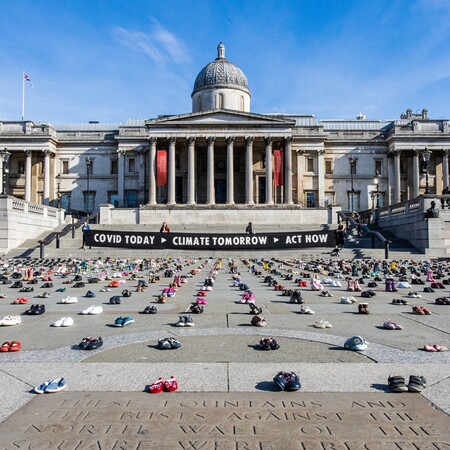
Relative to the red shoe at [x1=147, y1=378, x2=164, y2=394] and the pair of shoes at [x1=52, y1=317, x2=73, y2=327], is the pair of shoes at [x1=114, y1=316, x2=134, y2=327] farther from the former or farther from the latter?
the red shoe at [x1=147, y1=378, x2=164, y2=394]

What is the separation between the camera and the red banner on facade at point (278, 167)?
5616cm

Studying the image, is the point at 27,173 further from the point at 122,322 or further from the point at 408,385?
the point at 408,385

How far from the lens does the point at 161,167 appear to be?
188 feet

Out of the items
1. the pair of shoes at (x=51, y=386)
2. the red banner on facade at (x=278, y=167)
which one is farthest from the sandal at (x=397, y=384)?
the red banner on facade at (x=278, y=167)

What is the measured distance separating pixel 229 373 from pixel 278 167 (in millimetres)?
52325

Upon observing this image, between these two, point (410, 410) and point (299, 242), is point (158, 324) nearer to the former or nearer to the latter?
point (410, 410)

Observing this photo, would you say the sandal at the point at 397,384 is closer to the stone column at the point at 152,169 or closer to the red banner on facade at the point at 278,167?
the red banner on facade at the point at 278,167

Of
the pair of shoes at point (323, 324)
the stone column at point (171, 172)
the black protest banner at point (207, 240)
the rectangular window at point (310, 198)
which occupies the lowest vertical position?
the pair of shoes at point (323, 324)

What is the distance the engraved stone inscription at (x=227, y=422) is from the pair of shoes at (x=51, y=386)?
10 centimetres

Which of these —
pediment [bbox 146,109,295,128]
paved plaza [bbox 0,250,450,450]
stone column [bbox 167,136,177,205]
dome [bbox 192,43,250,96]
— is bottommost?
paved plaza [bbox 0,250,450,450]

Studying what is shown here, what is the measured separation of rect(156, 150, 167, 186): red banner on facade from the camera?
187 ft

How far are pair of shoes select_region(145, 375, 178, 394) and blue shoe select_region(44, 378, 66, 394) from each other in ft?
2.72

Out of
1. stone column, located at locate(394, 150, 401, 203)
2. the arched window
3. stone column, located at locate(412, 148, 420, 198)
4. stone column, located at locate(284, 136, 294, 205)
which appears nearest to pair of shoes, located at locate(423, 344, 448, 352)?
stone column, located at locate(284, 136, 294, 205)

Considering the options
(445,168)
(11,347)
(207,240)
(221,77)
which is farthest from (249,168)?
(11,347)
